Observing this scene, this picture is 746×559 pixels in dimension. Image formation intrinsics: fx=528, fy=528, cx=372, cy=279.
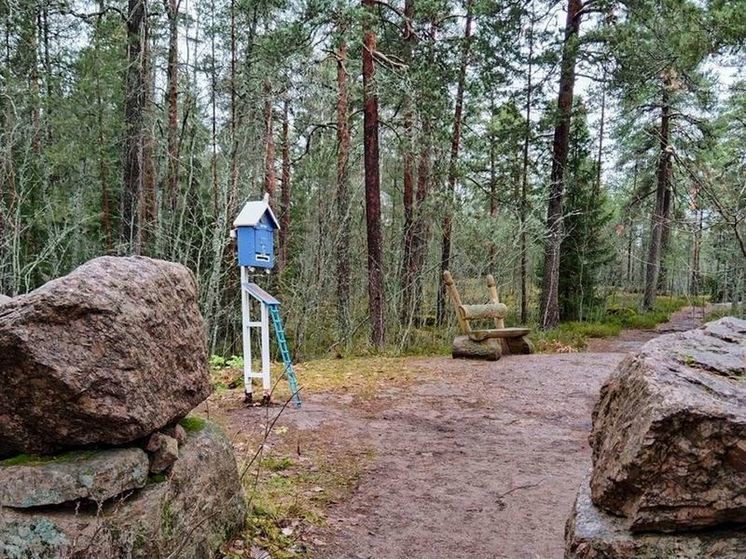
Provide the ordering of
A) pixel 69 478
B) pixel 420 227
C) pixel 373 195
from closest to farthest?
pixel 69 478, pixel 373 195, pixel 420 227

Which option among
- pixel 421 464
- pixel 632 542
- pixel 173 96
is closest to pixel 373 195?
pixel 173 96

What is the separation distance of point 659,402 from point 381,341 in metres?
7.54

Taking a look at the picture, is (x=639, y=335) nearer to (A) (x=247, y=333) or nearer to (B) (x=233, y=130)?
(B) (x=233, y=130)

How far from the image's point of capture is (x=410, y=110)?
885 cm

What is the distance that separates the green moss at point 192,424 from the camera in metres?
2.74

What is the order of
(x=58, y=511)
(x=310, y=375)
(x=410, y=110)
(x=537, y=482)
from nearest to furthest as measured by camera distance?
1. (x=58, y=511)
2. (x=537, y=482)
3. (x=310, y=375)
4. (x=410, y=110)

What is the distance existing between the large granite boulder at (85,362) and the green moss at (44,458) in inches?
1.1

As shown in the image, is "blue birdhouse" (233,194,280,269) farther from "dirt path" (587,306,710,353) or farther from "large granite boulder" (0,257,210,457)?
"dirt path" (587,306,710,353)

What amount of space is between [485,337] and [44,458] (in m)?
7.10

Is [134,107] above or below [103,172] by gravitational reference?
above

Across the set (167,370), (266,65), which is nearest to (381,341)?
(266,65)

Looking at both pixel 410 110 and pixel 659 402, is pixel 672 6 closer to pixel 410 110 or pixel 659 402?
pixel 410 110

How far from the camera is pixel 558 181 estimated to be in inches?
429

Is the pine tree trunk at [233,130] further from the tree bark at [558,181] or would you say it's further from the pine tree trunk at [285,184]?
the tree bark at [558,181]
